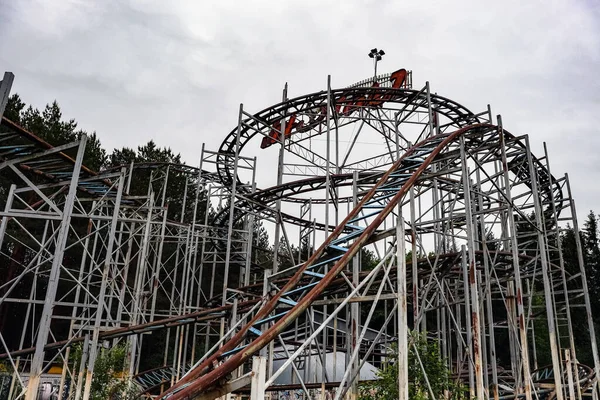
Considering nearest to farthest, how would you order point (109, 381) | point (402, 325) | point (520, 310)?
point (402, 325), point (520, 310), point (109, 381)

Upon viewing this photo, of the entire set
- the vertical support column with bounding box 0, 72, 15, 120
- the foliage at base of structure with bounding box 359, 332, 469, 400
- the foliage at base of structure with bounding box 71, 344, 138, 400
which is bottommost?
the foliage at base of structure with bounding box 71, 344, 138, 400

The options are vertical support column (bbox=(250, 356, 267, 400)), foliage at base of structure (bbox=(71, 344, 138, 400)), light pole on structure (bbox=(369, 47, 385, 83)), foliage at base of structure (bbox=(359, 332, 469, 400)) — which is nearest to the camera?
vertical support column (bbox=(250, 356, 267, 400))

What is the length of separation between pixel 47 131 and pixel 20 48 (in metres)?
21.3

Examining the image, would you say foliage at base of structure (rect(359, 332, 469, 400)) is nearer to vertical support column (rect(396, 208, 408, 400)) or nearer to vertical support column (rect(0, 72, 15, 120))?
vertical support column (rect(396, 208, 408, 400))

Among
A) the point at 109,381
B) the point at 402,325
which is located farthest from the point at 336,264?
the point at 109,381

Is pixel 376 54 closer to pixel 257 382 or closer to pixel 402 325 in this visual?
pixel 402 325

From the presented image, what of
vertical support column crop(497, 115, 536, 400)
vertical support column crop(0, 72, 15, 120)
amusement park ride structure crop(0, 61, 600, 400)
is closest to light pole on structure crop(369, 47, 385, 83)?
amusement park ride structure crop(0, 61, 600, 400)

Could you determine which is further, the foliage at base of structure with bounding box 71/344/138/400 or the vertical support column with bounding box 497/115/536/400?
the foliage at base of structure with bounding box 71/344/138/400

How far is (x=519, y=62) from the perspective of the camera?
48.3 feet

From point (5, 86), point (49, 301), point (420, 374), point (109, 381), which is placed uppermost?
point (5, 86)

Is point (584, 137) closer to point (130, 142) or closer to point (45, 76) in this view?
point (45, 76)

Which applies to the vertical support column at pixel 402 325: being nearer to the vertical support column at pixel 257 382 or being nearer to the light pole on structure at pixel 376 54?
the vertical support column at pixel 257 382

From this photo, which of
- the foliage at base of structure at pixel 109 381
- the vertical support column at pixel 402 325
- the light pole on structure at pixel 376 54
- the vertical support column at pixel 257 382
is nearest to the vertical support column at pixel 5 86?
the vertical support column at pixel 257 382

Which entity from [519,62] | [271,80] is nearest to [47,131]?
[271,80]
